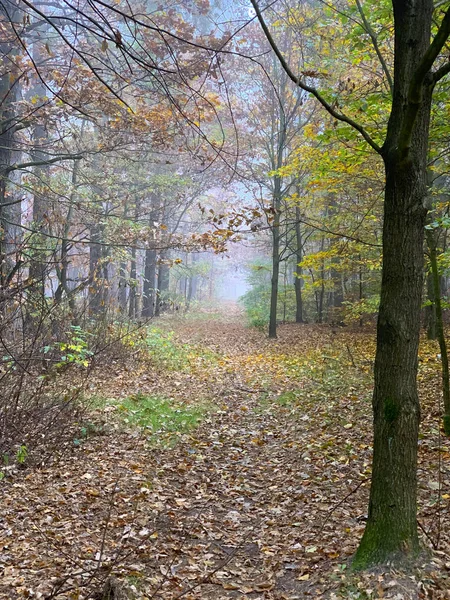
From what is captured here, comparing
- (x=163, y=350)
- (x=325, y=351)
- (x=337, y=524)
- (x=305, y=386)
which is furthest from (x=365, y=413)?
(x=163, y=350)

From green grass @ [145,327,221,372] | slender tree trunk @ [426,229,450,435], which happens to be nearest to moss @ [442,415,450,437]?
slender tree trunk @ [426,229,450,435]

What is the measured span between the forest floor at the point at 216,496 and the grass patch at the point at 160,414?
0.11 ft

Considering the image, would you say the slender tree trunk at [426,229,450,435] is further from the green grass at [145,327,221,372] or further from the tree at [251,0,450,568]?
the green grass at [145,327,221,372]

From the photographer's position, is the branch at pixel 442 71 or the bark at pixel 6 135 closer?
the branch at pixel 442 71

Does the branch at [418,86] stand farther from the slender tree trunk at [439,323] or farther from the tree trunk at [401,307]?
the slender tree trunk at [439,323]

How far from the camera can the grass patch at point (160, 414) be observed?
700cm

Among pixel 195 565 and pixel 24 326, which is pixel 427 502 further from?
pixel 24 326

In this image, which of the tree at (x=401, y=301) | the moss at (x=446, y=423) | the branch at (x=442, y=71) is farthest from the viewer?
the moss at (x=446, y=423)

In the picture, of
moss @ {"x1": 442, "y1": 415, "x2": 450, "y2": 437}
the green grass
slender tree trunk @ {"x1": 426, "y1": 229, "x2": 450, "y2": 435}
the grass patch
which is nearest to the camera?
slender tree trunk @ {"x1": 426, "y1": 229, "x2": 450, "y2": 435}

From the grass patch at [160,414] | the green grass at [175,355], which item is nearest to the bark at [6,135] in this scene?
the grass patch at [160,414]

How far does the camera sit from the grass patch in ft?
23.0

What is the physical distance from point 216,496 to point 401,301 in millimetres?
3364

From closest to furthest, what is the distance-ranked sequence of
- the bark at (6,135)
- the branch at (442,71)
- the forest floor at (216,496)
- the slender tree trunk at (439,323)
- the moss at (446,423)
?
the branch at (442,71), the forest floor at (216,496), the slender tree trunk at (439,323), the moss at (446,423), the bark at (6,135)

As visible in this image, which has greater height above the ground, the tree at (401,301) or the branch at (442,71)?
the branch at (442,71)
